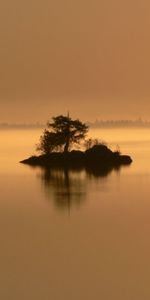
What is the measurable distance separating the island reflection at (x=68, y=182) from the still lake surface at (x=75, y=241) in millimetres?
42

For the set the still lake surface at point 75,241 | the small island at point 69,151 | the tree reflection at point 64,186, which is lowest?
the still lake surface at point 75,241

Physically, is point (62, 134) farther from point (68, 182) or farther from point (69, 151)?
point (68, 182)

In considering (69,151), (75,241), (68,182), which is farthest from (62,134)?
(75,241)

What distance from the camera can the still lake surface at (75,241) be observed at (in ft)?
48.0

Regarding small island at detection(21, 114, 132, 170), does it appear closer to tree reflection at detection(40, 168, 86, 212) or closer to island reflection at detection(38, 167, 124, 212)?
island reflection at detection(38, 167, 124, 212)

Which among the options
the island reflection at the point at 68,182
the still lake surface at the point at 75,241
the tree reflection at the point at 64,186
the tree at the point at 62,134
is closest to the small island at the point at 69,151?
the tree at the point at 62,134

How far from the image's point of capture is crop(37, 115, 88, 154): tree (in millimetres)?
47781

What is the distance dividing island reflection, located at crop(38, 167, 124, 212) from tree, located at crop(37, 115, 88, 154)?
3453 mm

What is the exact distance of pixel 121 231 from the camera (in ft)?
67.3

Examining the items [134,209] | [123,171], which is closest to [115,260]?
[134,209]

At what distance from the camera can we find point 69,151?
48.8 m

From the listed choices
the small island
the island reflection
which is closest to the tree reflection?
the island reflection

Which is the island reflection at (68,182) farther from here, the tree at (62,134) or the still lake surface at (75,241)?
the tree at (62,134)

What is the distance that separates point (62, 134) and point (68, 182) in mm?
12697
